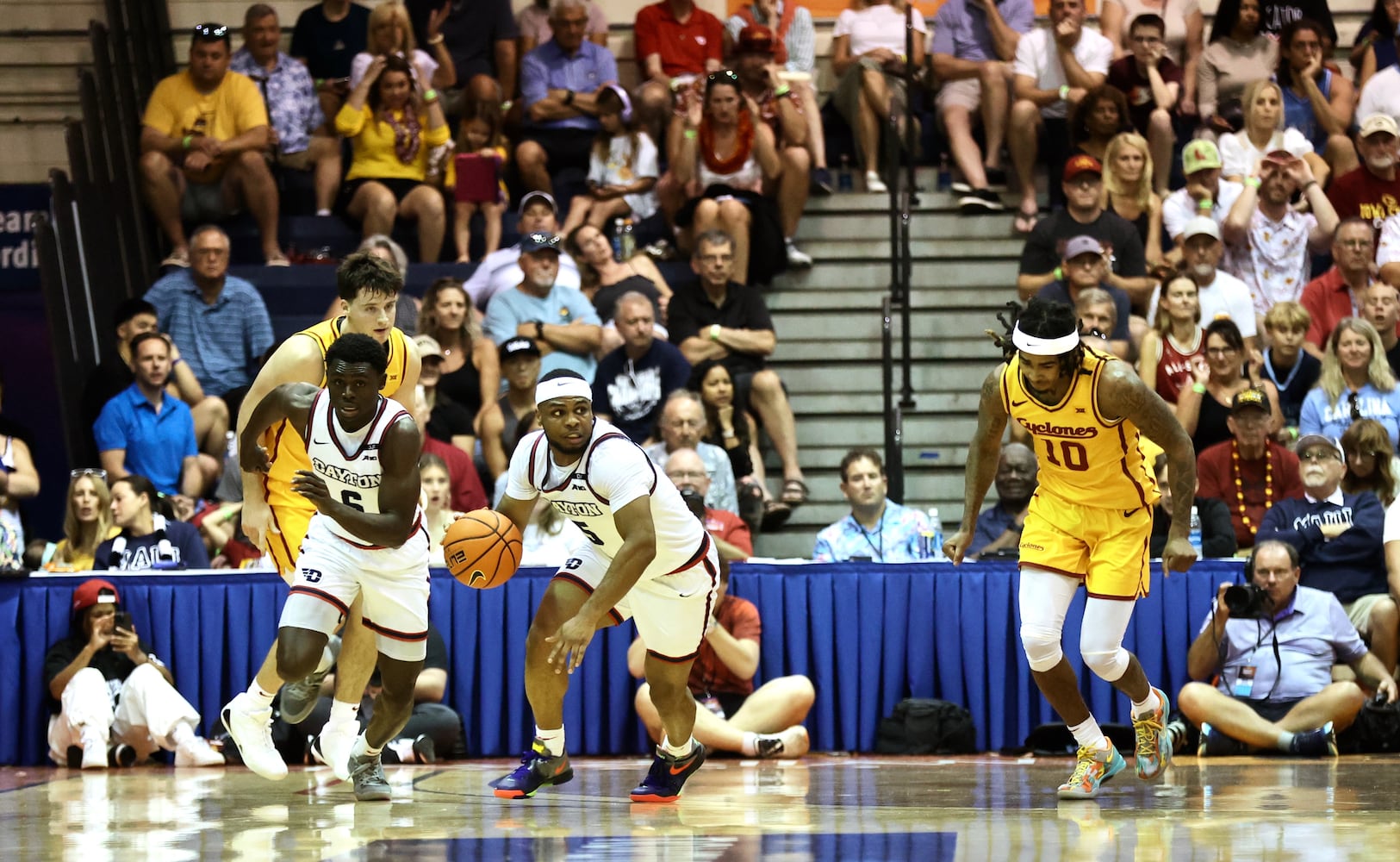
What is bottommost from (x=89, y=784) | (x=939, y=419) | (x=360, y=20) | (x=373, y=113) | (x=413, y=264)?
(x=89, y=784)

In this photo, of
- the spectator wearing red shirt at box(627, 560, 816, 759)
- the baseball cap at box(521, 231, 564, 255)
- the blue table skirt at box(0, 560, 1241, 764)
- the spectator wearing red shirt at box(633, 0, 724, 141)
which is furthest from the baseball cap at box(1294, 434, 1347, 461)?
the spectator wearing red shirt at box(633, 0, 724, 141)

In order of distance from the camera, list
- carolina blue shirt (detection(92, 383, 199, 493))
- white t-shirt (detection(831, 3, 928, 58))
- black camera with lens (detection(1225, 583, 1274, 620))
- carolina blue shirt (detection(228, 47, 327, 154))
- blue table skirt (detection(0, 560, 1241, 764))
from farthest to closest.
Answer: white t-shirt (detection(831, 3, 928, 58)) → carolina blue shirt (detection(228, 47, 327, 154)) → carolina blue shirt (detection(92, 383, 199, 493)) → blue table skirt (detection(0, 560, 1241, 764)) → black camera with lens (detection(1225, 583, 1274, 620))

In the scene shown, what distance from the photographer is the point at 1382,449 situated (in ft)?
35.4

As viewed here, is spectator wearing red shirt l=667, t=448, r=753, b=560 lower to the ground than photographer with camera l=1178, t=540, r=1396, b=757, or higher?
higher

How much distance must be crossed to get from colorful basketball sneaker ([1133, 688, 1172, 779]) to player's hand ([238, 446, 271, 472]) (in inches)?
147

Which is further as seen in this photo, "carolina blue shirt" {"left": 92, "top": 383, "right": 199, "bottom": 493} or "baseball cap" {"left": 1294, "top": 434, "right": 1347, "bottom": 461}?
"carolina blue shirt" {"left": 92, "top": 383, "right": 199, "bottom": 493}

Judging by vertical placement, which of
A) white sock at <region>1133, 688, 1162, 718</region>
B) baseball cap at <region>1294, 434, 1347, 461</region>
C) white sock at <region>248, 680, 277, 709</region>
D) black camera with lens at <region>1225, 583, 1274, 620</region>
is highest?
baseball cap at <region>1294, 434, 1347, 461</region>

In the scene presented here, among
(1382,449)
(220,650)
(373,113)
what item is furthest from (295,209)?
(1382,449)

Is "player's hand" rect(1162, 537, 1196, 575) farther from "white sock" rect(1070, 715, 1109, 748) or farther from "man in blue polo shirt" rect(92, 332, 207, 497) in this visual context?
"man in blue polo shirt" rect(92, 332, 207, 497)

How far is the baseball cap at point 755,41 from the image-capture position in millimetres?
13609

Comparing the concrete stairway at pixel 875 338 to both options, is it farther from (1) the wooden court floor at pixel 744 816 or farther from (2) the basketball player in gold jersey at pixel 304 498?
(2) the basketball player in gold jersey at pixel 304 498

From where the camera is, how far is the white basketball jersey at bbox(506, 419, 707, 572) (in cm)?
712

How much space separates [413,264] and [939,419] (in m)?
3.88

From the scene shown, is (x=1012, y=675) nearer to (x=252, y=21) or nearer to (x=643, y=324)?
(x=643, y=324)
